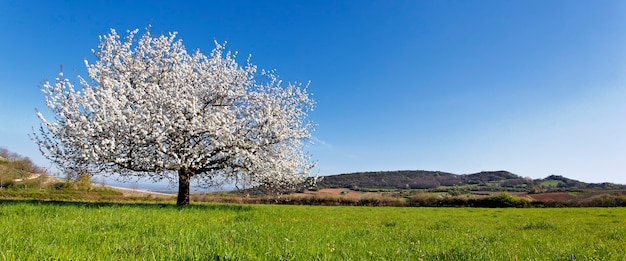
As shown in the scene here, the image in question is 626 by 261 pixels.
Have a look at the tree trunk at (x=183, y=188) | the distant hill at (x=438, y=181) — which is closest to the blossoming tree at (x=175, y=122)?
the tree trunk at (x=183, y=188)

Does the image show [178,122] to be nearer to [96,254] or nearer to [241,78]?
[241,78]

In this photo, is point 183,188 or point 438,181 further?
point 438,181

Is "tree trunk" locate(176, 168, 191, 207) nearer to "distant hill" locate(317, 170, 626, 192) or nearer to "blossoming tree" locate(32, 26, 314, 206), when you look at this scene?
"blossoming tree" locate(32, 26, 314, 206)

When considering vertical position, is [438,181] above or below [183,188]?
above

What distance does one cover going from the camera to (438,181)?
109 metres

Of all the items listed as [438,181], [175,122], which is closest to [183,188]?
[175,122]

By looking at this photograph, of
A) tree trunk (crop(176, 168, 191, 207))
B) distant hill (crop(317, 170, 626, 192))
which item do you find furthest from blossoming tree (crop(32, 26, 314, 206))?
distant hill (crop(317, 170, 626, 192))

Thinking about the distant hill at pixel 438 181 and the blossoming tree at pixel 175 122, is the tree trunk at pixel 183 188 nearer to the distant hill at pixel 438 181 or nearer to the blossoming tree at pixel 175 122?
the blossoming tree at pixel 175 122

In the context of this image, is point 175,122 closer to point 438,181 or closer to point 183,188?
point 183,188

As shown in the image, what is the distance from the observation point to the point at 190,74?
70.5 feet

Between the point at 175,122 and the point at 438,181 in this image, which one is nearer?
the point at 175,122

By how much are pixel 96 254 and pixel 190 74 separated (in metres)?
18.3

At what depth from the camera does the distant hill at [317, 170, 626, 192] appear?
97625mm

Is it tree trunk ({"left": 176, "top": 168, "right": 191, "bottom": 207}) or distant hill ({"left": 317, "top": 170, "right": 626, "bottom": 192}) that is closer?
tree trunk ({"left": 176, "top": 168, "right": 191, "bottom": 207})
